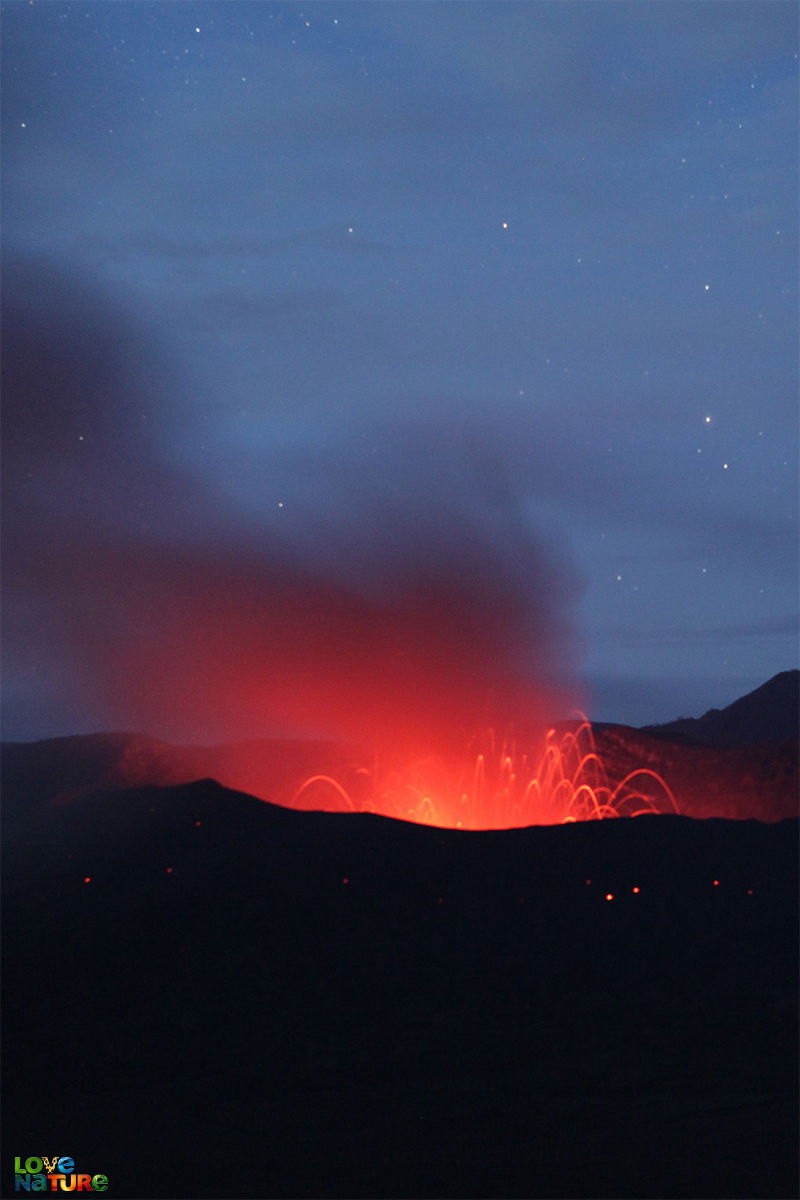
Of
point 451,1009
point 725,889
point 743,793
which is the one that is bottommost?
point 451,1009

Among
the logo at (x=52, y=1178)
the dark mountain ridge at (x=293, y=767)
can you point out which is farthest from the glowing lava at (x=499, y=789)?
the logo at (x=52, y=1178)

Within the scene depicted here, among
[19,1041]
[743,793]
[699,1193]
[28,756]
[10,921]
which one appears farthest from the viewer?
[28,756]

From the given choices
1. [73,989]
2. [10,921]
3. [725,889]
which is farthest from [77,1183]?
[725,889]

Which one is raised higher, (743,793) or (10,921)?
(743,793)

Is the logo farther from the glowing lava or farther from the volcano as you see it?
the glowing lava

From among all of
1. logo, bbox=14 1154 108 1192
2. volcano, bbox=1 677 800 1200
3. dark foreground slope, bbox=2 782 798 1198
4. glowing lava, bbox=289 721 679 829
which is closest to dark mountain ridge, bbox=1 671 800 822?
glowing lava, bbox=289 721 679 829

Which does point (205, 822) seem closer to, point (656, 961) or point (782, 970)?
point (656, 961)
